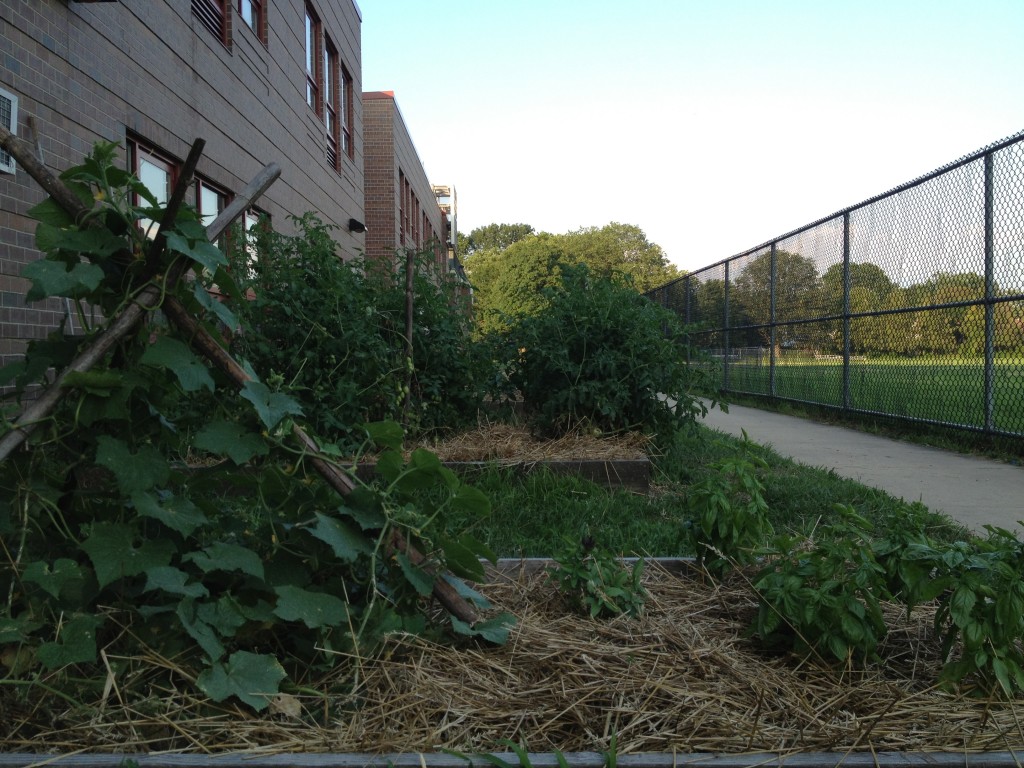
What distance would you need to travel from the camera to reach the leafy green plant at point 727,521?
9.87 feet

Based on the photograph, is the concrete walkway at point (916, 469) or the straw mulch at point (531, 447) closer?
the concrete walkway at point (916, 469)

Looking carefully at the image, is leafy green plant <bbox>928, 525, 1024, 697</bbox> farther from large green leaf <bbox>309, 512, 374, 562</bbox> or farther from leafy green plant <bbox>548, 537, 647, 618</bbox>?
large green leaf <bbox>309, 512, 374, 562</bbox>

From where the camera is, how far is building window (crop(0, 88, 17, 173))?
515 centimetres

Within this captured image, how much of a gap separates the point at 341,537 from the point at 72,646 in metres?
0.71

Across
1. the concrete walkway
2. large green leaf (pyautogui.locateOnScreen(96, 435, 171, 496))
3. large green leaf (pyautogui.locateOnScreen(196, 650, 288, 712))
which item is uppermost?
large green leaf (pyautogui.locateOnScreen(96, 435, 171, 496))

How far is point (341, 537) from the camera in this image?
89.9 inches

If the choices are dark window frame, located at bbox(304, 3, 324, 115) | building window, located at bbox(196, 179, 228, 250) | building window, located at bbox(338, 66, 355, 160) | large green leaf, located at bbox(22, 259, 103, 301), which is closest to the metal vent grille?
building window, located at bbox(196, 179, 228, 250)

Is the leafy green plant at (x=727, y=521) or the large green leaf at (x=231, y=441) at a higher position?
the large green leaf at (x=231, y=441)

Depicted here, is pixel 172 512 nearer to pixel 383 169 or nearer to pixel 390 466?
pixel 390 466

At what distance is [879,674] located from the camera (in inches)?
94.7

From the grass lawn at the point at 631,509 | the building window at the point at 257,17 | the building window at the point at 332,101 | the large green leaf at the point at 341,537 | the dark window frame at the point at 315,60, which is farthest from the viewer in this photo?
the building window at the point at 332,101

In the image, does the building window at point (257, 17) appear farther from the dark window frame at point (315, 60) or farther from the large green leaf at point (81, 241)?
the large green leaf at point (81, 241)

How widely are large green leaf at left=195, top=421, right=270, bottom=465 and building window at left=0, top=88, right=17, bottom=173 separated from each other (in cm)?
→ 406

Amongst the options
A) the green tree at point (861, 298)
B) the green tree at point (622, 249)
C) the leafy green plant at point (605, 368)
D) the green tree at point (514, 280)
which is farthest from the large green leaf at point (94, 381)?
the green tree at point (622, 249)
